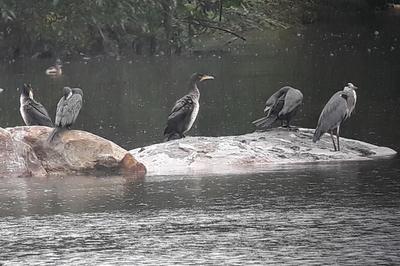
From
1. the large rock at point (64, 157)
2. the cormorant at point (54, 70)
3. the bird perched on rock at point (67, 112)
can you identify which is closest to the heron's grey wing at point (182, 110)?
the bird perched on rock at point (67, 112)

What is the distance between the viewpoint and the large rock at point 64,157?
638 inches

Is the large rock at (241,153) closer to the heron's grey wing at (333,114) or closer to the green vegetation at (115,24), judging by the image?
the heron's grey wing at (333,114)

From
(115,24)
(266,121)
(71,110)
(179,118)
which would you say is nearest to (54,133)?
(71,110)

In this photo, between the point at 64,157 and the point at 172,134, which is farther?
the point at 172,134

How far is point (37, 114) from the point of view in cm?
1886

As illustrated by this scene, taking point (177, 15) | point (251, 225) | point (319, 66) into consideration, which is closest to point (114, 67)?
point (177, 15)

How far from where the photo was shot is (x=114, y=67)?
136 feet

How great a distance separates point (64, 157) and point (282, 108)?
11.6 ft

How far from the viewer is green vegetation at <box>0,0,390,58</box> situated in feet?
111

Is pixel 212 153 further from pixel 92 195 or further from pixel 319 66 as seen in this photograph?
pixel 319 66

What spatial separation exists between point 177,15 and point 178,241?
27.5 m

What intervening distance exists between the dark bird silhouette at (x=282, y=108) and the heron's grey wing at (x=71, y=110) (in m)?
2.67

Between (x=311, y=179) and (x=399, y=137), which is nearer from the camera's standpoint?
(x=311, y=179)

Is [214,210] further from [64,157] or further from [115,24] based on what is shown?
[115,24]
